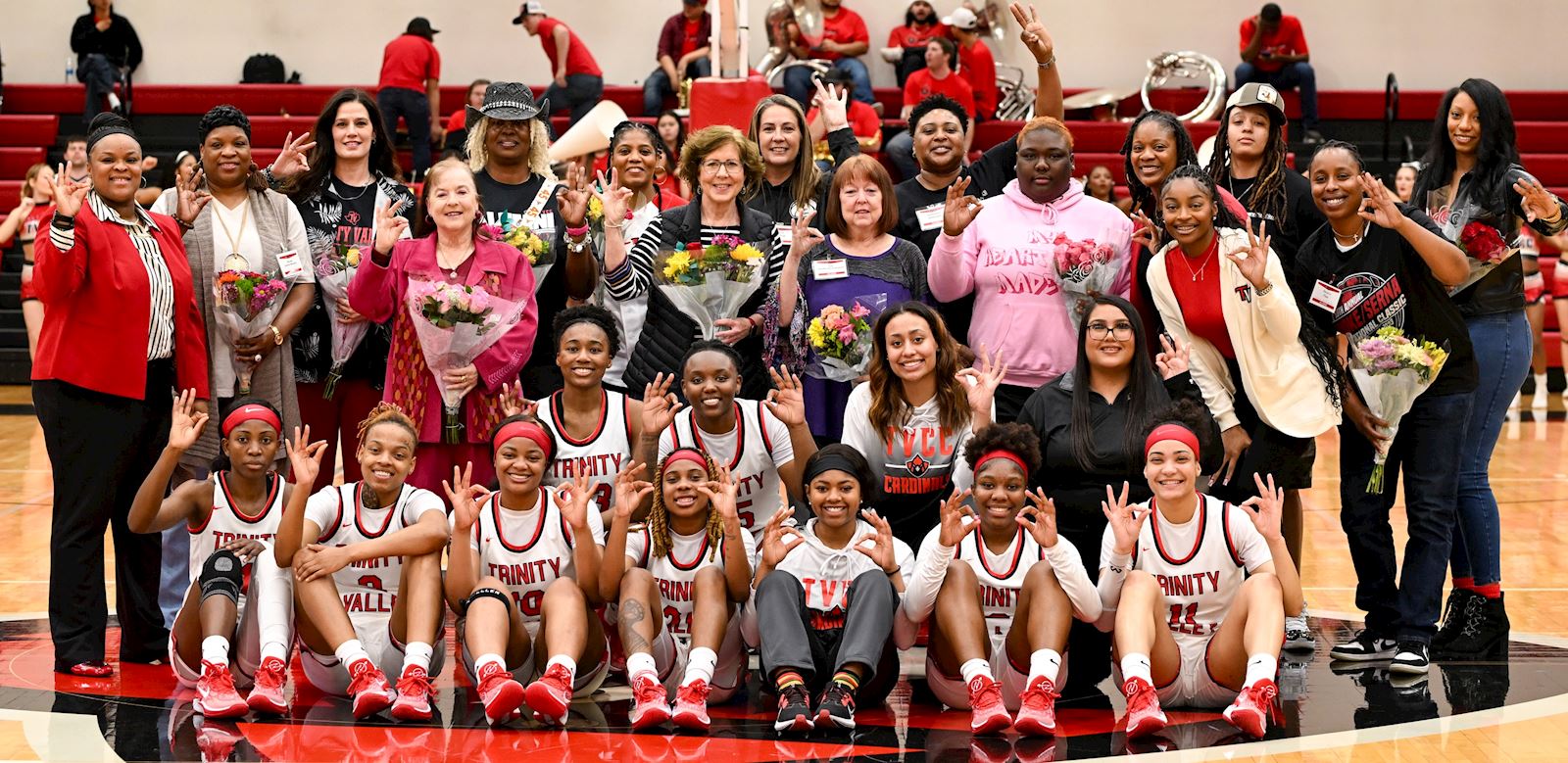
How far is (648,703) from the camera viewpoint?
167 inches

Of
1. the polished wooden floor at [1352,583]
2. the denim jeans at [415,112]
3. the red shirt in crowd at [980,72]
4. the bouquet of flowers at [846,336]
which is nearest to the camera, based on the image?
the polished wooden floor at [1352,583]

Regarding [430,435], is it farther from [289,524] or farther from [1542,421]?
[1542,421]

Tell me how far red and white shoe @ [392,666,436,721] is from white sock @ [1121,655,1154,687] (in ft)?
6.06

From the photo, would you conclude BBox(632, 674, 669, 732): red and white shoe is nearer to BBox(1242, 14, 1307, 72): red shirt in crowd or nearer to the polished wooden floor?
the polished wooden floor

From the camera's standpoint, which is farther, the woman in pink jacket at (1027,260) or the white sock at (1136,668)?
the woman in pink jacket at (1027,260)

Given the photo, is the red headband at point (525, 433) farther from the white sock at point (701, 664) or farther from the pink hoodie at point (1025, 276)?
the pink hoodie at point (1025, 276)

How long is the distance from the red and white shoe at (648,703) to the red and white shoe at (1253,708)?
1464mm

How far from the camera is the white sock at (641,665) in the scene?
435 centimetres

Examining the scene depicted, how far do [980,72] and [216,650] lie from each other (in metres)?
11.0

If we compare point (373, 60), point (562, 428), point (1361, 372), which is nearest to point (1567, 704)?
point (1361, 372)

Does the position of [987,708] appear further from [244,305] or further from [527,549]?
[244,305]

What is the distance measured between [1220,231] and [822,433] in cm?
139

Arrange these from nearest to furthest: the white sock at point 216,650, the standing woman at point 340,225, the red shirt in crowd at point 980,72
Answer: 1. the white sock at point 216,650
2. the standing woman at point 340,225
3. the red shirt in crowd at point 980,72

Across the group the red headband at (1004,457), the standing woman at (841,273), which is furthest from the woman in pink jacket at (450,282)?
the red headband at (1004,457)
